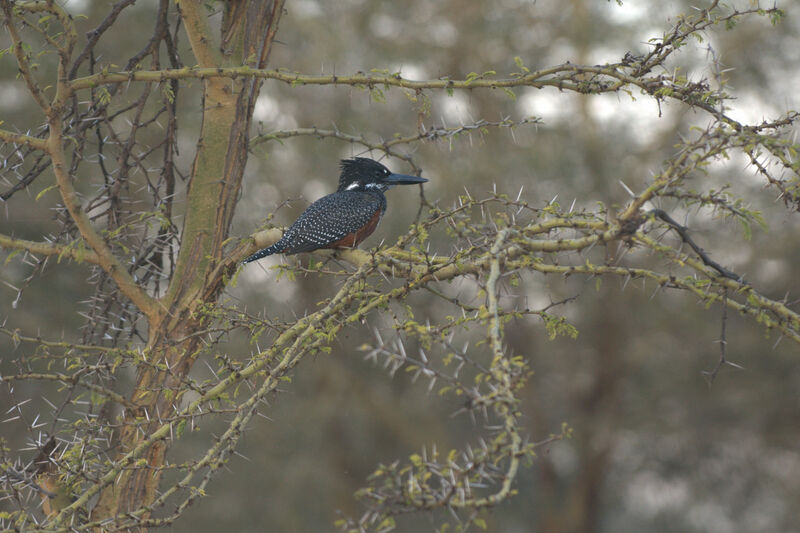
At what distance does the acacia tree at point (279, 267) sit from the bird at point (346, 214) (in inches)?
24.7

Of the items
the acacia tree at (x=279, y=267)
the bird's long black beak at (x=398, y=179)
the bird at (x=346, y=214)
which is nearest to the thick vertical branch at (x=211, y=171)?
the acacia tree at (x=279, y=267)

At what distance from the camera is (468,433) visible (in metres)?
18.4

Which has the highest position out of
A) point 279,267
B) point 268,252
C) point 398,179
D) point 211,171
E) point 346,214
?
point 398,179

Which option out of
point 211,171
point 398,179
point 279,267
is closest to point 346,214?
point 398,179

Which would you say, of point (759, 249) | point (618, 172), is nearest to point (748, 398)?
point (759, 249)

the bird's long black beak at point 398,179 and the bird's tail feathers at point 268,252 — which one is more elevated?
the bird's long black beak at point 398,179

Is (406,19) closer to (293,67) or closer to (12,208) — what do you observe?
(293,67)

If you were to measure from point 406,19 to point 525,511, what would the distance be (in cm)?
1061

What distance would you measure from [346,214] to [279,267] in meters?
1.95

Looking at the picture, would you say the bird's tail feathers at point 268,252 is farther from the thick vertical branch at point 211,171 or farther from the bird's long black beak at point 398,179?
the bird's long black beak at point 398,179

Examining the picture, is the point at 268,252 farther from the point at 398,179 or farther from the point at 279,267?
the point at 279,267

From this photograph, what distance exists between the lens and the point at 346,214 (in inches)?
233

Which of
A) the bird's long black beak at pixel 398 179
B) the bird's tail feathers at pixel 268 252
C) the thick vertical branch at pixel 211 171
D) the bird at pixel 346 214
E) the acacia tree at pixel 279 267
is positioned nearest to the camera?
the acacia tree at pixel 279 267

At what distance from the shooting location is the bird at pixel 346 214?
5461 millimetres
